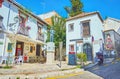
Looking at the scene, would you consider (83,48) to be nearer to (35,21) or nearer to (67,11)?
(35,21)

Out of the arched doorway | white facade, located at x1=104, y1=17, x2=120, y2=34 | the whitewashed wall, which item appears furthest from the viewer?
white facade, located at x1=104, y1=17, x2=120, y2=34

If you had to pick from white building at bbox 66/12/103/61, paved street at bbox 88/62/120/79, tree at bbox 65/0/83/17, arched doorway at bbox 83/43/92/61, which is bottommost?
paved street at bbox 88/62/120/79

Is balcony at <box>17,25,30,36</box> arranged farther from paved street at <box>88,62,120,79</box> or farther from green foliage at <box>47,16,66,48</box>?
paved street at <box>88,62,120,79</box>

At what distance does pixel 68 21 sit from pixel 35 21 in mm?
6069

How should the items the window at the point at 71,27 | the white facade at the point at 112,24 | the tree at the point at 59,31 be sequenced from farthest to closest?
the white facade at the point at 112,24 < the tree at the point at 59,31 < the window at the point at 71,27

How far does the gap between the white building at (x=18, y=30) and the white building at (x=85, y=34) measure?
203 inches

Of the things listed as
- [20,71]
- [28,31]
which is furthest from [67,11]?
[20,71]

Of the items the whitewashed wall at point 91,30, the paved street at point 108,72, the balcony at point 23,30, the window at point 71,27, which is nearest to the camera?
the paved street at point 108,72

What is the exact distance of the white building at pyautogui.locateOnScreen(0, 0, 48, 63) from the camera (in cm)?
1351

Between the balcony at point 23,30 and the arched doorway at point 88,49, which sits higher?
the balcony at point 23,30

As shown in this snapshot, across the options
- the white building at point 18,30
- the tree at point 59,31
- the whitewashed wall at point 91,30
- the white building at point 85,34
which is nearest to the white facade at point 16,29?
the white building at point 18,30

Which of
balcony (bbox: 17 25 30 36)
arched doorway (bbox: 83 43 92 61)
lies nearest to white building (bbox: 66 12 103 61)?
arched doorway (bbox: 83 43 92 61)

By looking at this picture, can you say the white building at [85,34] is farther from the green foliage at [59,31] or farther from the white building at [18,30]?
the white building at [18,30]

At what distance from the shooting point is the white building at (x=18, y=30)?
13.5 meters
